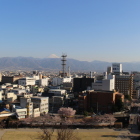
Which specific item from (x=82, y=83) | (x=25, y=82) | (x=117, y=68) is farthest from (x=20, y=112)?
(x=117, y=68)

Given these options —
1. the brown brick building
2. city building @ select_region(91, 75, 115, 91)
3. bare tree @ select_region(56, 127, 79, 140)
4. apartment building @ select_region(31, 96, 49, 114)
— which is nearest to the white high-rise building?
city building @ select_region(91, 75, 115, 91)

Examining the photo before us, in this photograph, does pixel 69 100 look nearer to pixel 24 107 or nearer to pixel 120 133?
pixel 24 107

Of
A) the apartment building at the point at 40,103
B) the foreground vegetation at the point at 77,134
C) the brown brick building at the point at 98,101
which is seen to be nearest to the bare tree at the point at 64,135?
the foreground vegetation at the point at 77,134

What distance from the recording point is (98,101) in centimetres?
2575

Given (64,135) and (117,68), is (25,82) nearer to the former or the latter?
(117,68)

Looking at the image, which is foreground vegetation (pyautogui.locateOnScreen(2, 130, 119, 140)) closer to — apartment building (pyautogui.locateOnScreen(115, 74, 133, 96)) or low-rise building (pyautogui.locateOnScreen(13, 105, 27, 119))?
low-rise building (pyautogui.locateOnScreen(13, 105, 27, 119))

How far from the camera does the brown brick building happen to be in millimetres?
25359

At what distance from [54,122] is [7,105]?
6.44 m

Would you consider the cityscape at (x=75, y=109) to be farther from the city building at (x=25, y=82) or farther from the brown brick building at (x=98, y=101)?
the city building at (x=25, y=82)

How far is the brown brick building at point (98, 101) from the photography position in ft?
83.2

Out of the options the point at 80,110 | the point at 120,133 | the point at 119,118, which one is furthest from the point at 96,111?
the point at 120,133

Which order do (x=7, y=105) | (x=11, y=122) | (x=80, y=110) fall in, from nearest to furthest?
(x=11, y=122), (x=7, y=105), (x=80, y=110)

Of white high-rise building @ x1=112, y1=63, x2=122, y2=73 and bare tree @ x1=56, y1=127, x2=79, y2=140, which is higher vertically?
white high-rise building @ x1=112, y1=63, x2=122, y2=73

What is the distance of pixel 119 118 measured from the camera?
22.2 metres
